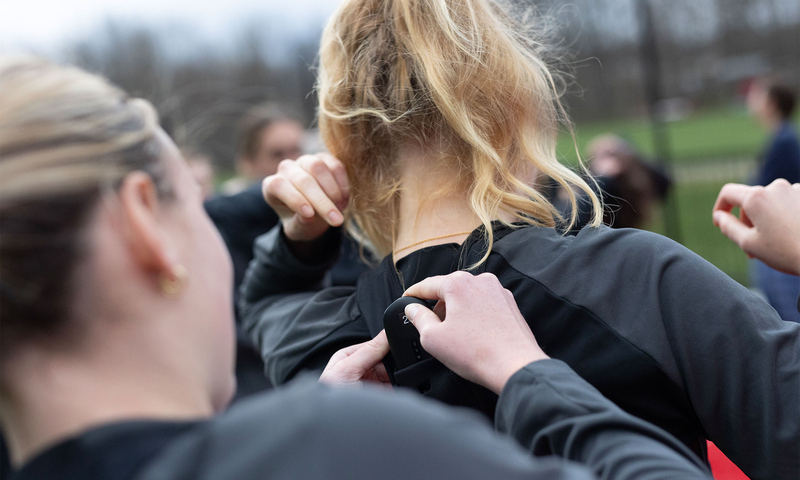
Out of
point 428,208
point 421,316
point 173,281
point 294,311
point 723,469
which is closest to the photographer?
point 173,281

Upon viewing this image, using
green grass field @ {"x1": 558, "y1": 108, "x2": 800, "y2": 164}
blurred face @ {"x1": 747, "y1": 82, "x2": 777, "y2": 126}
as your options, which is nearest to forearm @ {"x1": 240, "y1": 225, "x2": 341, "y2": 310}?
blurred face @ {"x1": 747, "y1": 82, "x2": 777, "y2": 126}

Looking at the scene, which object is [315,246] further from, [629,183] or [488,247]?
[629,183]

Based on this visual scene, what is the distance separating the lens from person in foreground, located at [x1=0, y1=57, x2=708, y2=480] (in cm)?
79

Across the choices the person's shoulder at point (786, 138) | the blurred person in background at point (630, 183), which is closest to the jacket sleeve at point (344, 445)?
the blurred person in background at point (630, 183)

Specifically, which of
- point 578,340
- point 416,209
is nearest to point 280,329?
point 416,209

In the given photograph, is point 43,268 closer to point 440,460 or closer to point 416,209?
point 440,460

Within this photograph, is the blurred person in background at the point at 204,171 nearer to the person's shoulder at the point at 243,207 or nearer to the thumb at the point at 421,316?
the person's shoulder at the point at 243,207

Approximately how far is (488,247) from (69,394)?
0.85 m

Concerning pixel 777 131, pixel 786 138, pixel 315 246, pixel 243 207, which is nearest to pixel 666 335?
pixel 315 246

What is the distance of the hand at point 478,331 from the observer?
46.9 inches

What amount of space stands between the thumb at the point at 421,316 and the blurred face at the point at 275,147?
4.24m

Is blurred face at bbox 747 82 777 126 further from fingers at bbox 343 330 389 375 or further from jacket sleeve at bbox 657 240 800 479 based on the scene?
fingers at bbox 343 330 389 375

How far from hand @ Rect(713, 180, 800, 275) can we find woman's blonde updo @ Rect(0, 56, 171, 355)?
1462 millimetres

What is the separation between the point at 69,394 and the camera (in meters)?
0.84
